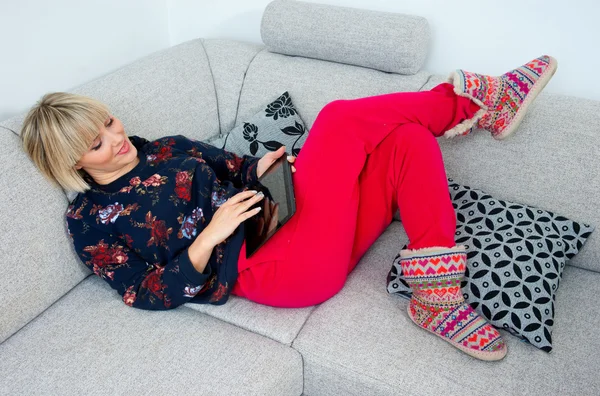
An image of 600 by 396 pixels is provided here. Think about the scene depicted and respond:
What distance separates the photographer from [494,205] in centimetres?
161

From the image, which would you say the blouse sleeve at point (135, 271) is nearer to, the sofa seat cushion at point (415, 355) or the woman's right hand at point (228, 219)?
the woman's right hand at point (228, 219)

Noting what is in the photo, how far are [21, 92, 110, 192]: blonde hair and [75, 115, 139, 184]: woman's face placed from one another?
2 centimetres

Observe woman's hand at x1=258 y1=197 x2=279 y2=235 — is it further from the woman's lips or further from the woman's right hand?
the woman's lips

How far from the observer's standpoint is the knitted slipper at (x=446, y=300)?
1.34m

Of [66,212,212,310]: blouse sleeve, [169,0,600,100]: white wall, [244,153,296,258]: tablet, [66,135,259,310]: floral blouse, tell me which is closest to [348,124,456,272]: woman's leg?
[244,153,296,258]: tablet

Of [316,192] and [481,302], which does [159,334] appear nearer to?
[316,192]

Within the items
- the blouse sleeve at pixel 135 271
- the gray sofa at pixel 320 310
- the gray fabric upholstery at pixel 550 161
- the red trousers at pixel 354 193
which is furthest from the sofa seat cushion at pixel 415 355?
the blouse sleeve at pixel 135 271

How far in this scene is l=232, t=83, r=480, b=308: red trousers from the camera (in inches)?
55.8

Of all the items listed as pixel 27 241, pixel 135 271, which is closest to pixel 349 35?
pixel 135 271

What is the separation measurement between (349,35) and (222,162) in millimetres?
611

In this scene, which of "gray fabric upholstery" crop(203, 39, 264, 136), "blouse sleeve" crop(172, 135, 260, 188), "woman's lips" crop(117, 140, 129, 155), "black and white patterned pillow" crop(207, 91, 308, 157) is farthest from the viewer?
"gray fabric upholstery" crop(203, 39, 264, 136)

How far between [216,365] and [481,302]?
0.69m

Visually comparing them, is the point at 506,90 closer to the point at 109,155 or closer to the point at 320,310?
the point at 320,310

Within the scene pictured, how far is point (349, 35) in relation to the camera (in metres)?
1.86
